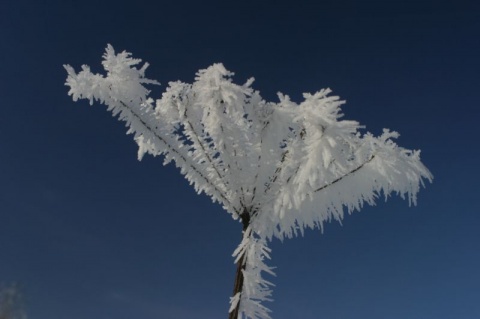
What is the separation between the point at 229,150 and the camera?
18.0 feet

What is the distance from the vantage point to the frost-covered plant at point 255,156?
4.70 m

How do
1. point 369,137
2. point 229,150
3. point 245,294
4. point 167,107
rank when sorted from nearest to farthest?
point 369,137, point 245,294, point 229,150, point 167,107

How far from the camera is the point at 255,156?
214 inches

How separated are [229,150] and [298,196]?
1.11m

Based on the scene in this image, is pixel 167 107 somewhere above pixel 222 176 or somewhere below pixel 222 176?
above

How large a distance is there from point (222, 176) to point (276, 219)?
3.10 ft

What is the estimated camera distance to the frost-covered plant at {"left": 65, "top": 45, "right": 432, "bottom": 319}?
4703 mm

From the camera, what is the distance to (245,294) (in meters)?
5.09

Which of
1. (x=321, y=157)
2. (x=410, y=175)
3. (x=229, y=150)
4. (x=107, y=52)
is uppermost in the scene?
(x=107, y=52)

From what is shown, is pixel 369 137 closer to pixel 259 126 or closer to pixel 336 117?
pixel 336 117

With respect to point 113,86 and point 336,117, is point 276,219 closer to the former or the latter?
point 336,117

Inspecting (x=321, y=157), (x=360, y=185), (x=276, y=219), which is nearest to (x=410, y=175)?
(x=360, y=185)

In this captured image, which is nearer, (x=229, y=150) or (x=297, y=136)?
(x=297, y=136)

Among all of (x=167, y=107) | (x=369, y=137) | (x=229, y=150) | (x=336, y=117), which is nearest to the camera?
(x=336, y=117)
